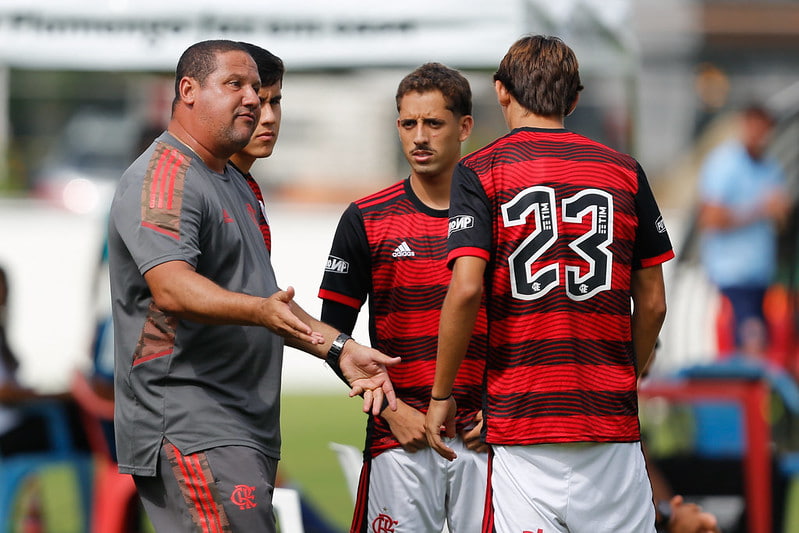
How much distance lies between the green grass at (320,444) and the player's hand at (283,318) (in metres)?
2.96

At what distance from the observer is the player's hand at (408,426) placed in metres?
3.74

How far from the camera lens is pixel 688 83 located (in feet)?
78.0

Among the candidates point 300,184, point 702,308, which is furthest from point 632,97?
point 300,184

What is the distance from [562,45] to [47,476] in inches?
248

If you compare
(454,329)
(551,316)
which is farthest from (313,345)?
(551,316)

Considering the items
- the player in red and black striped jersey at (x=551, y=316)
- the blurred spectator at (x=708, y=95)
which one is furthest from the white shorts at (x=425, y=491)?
the blurred spectator at (x=708, y=95)

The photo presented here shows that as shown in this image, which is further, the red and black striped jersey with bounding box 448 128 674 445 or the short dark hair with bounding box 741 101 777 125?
the short dark hair with bounding box 741 101 777 125

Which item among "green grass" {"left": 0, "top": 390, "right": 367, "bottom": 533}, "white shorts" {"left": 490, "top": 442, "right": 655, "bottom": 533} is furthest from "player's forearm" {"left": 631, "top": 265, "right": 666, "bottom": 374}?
"green grass" {"left": 0, "top": 390, "right": 367, "bottom": 533}

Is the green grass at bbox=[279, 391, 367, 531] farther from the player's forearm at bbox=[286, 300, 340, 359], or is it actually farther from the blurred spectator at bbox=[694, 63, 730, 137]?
the blurred spectator at bbox=[694, 63, 730, 137]

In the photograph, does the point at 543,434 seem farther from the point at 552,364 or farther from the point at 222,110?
the point at 222,110

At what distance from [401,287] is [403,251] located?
114 millimetres

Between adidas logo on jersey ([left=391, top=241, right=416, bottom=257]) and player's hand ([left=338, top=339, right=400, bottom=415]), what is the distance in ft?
1.97

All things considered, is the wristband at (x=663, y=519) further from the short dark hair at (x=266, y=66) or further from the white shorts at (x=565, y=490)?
the short dark hair at (x=266, y=66)

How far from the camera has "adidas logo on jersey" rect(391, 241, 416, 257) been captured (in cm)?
387
